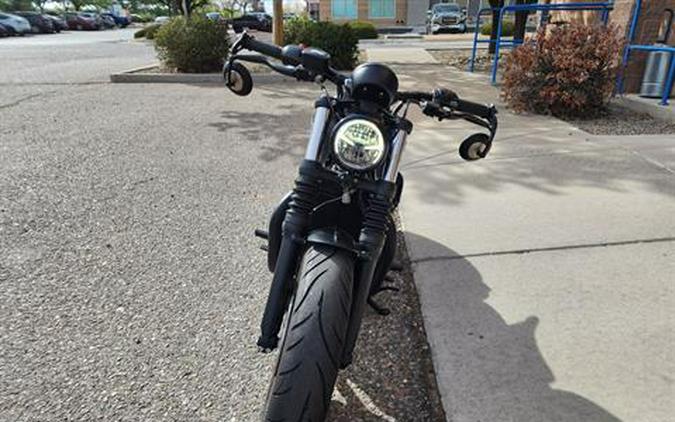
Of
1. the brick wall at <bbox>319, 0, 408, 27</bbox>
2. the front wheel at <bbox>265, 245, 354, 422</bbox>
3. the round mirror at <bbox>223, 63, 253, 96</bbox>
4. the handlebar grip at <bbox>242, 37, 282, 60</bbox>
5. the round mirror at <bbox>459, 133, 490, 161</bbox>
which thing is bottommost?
the front wheel at <bbox>265, 245, 354, 422</bbox>

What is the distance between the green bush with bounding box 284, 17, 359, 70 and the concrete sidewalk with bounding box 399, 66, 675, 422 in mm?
6843

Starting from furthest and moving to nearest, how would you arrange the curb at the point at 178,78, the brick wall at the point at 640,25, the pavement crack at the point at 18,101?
1. the curb at the point at 178,78
2. the pavement crack at the point at 18,101
3. the brick wall at the point at 640,25

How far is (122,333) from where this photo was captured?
A: 227cm

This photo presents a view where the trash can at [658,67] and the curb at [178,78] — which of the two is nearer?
the trash can at [658,67]

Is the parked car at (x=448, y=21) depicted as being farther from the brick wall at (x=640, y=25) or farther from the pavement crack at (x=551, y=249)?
the pavement crack at (x=551, y=249)

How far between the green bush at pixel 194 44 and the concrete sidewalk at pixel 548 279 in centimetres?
715

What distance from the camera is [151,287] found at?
8.73ft

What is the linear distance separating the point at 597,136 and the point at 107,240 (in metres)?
5.17

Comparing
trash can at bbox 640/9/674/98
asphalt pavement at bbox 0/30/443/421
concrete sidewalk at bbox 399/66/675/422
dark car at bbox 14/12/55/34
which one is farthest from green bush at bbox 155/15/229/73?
dark car at bbox 14/12/55/34

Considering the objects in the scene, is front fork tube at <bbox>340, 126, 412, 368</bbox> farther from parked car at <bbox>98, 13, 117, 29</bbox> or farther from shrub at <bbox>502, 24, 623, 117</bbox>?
parked car at <bbox>98, 13, 117, 29</bbox>

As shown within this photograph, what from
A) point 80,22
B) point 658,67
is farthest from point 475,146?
point 80,22

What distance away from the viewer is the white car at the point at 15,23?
29.1 meters

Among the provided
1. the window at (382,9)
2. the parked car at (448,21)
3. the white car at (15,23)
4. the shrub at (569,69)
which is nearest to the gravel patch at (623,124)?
the shrub at (569,69)

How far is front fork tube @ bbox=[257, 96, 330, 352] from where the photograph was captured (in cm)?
157
